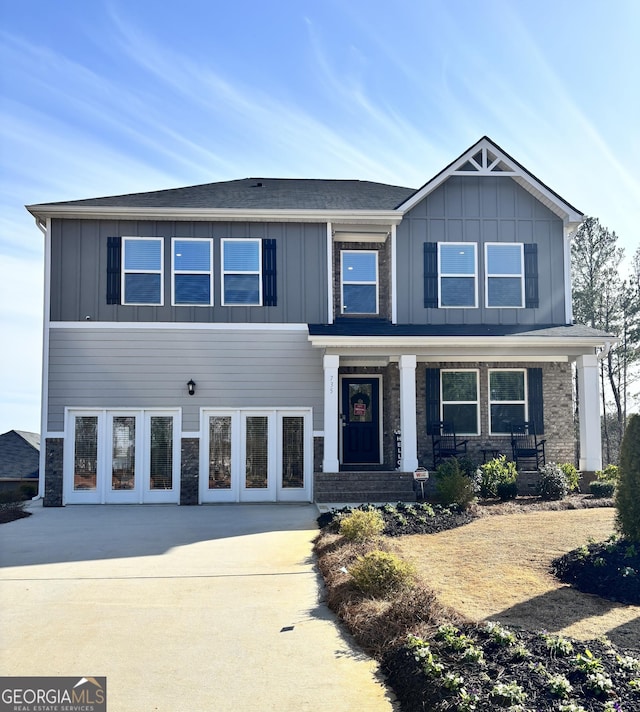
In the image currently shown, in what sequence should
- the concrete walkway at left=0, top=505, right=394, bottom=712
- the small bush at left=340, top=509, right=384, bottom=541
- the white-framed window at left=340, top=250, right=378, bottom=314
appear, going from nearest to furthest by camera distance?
the concrete walkway at left=0, top=505, right=394, bottom=712 → the small bush at left=340, top=509, right=384, bottom=541 → the white-framed window at left=340, top=250, right=378, bottom=314

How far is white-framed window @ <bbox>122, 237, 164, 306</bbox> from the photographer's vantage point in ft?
49.5

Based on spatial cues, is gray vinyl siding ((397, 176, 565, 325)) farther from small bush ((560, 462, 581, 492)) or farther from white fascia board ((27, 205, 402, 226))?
small bush ((560, 462, 581, 492))

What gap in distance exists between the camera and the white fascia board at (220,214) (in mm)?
14820

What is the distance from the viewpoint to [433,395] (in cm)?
1553

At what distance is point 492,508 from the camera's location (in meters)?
12.0

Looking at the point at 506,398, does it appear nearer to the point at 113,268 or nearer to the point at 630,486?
the point at 630,486

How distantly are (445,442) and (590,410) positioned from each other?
308cm

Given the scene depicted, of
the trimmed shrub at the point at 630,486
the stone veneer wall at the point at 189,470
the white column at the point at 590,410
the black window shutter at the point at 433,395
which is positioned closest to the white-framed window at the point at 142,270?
the stone veneer wall at the point at 189,470

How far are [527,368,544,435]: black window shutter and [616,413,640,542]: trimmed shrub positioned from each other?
8.13 meters

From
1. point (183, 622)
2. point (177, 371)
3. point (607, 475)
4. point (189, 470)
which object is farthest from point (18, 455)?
point (183, 622)

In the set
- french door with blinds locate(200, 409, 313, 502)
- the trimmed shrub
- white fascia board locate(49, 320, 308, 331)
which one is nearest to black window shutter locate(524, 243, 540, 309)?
white fascia board locate(49, 320, 308, 331)

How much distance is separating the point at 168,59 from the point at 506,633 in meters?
10.0

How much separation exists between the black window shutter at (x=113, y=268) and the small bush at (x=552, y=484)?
9364 millimetres

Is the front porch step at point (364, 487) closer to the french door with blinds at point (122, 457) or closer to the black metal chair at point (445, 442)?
the black metal chair at point (445, 442)
